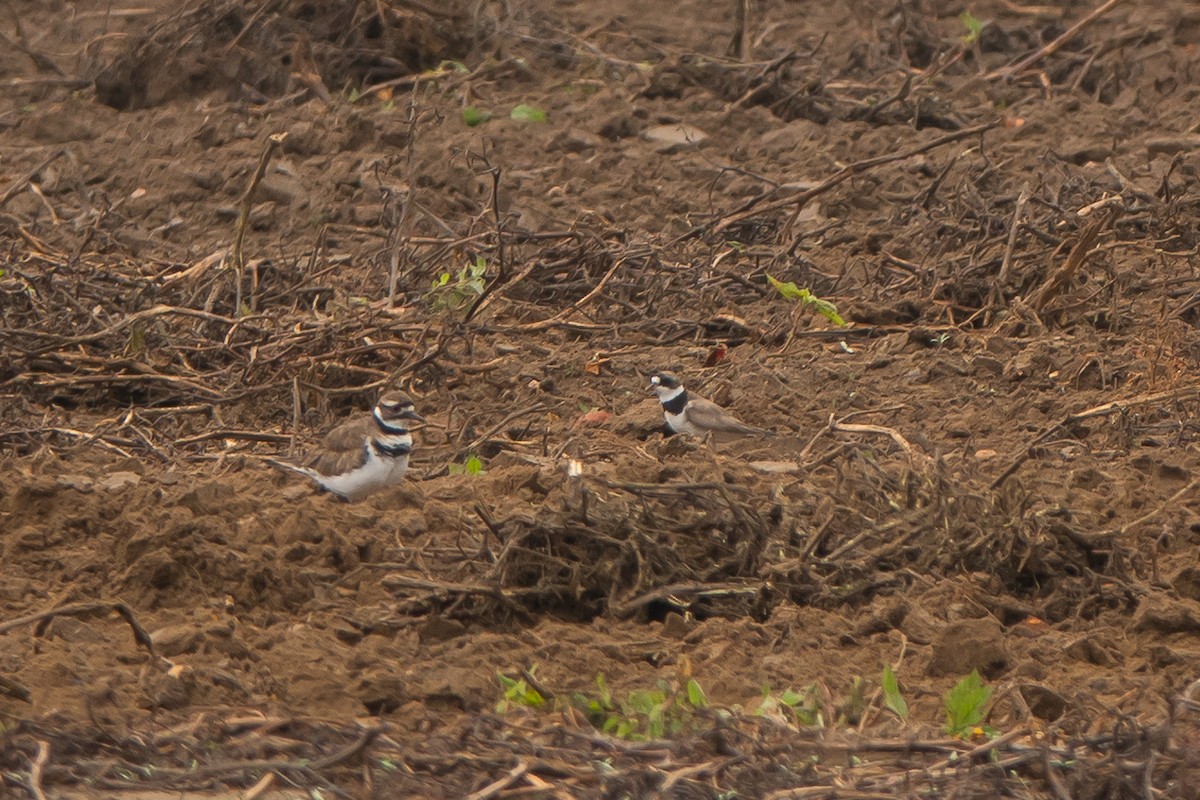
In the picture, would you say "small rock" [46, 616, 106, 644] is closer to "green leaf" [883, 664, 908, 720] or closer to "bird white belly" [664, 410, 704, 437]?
"green leaf" [883, 664, 908, 720]

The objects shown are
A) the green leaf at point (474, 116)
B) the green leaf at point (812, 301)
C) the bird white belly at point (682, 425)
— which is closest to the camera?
the bird white belly at point (682, 425)

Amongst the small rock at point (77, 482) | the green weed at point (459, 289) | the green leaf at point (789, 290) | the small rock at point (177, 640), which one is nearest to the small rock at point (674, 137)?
the green leaf at point (789, 290)

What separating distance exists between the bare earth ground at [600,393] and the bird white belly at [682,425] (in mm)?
172

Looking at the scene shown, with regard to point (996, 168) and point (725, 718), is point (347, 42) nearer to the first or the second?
point (996, 168)

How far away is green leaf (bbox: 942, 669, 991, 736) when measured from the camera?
5312 millimetres

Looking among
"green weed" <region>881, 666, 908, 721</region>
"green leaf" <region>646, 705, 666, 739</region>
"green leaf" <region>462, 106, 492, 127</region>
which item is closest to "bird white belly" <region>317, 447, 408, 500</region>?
"green leaf" <region>646, 705, 666, 739</region>

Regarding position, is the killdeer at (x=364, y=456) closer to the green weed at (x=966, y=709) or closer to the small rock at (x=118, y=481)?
the small rock at (x=118, y=481)

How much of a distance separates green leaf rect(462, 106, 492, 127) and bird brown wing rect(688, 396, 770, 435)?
529cm

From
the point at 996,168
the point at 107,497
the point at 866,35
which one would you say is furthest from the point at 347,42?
the point at 107,497

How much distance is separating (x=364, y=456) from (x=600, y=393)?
6.58 ft

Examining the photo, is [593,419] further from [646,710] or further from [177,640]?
[646,710]

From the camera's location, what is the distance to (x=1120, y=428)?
8.03 meters

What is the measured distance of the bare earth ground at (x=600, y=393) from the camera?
5.32 m

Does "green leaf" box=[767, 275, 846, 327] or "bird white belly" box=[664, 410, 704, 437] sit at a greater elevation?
"bird white belly" box=[664, 410, 704, 437]
